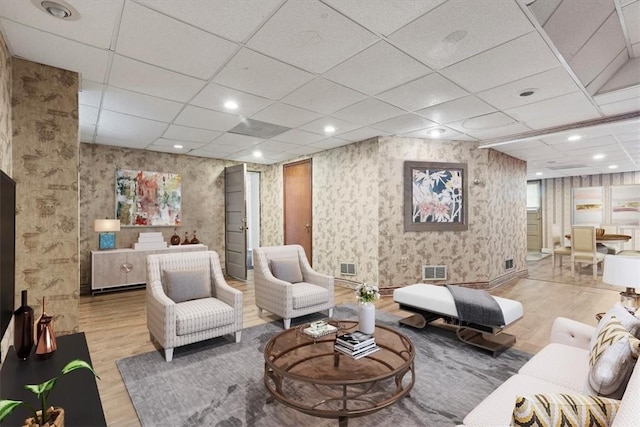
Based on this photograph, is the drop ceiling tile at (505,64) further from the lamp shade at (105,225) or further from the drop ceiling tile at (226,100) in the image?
the lamp shade at (105,225)

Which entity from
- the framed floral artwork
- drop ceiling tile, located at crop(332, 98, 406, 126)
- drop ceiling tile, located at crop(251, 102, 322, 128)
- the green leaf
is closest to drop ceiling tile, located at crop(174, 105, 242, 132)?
drop ceiling tile, located at crop(251, 102, 322, 128)

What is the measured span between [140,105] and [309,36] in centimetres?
239

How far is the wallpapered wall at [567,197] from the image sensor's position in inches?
351

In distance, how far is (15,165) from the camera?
257cm

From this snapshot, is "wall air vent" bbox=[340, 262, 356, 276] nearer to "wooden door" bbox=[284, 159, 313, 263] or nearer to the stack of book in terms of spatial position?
"wooden door" bbox=[284, 159, 313, 263]

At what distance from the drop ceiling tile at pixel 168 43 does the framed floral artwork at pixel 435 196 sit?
11.8ft

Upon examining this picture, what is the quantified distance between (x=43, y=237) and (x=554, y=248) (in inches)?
371

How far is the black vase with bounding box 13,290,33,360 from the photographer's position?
1.73 meters

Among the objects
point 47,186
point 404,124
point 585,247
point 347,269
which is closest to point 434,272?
point 347,269

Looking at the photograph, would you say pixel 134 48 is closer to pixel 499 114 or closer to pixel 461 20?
pixel 461 20

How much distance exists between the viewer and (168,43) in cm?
234

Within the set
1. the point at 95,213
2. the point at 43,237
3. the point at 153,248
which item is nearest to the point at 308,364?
the point at 43,237

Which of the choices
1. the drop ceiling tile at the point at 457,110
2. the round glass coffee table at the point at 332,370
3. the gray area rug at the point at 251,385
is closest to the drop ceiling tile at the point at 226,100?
the drop ceiling tile at the point at 457,110

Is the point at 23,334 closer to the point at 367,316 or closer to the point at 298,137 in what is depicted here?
the point at 367,316
